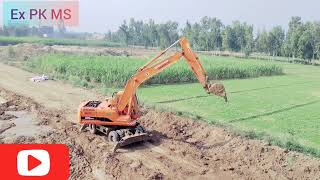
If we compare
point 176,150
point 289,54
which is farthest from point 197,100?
point 289,54

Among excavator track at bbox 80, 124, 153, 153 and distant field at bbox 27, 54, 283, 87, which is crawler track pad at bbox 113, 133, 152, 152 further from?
distant field at bbox 27, 54, 283, 87

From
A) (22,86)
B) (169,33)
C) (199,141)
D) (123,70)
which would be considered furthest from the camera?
(169,33)

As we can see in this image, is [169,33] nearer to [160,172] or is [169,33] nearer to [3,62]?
[3,62]

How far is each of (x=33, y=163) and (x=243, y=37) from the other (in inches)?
2596

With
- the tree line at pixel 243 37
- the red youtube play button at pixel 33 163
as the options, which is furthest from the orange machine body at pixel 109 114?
the tree line at pixel 243 37

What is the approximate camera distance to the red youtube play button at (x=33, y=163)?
1062 cm

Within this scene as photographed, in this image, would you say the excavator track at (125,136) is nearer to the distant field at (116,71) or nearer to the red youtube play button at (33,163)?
the red youtube play button at (33,163)

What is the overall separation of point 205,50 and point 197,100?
5987 centimetres

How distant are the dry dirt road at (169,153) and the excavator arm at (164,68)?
1.69m

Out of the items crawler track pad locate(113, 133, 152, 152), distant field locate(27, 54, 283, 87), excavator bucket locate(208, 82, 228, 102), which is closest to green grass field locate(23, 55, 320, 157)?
distant field locate(27, 54, 283, 87)

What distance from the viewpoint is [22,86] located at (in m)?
27.9

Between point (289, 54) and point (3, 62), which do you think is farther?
point (289, 54)

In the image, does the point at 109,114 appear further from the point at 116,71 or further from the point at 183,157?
the point at 116,71

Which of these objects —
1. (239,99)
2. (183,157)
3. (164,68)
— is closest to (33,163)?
(183,157)
